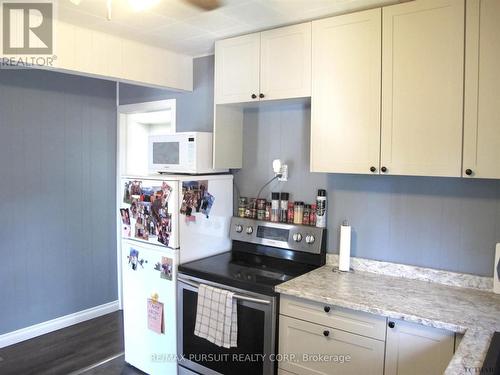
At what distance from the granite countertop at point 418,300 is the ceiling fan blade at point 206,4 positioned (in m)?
1.52

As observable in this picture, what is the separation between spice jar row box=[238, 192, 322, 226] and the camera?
2666 millimetres

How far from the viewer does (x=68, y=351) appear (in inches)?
124

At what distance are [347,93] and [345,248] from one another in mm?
912

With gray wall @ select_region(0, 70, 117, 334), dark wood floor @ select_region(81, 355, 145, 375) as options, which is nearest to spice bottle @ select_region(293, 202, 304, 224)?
dark wood floor @ select_region(81, 355, 145, 375)

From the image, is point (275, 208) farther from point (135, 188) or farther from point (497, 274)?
point (497, 274)

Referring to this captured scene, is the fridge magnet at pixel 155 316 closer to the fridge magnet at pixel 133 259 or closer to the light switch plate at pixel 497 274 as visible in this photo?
the fridge magnet at pixel 133 259

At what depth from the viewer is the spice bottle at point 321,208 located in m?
2.56

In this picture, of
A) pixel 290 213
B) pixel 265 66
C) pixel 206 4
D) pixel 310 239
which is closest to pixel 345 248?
pixel 310 239

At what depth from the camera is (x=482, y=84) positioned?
5.94 feet

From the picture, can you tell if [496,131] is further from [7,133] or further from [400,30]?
[7,133]

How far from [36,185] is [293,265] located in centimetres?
223

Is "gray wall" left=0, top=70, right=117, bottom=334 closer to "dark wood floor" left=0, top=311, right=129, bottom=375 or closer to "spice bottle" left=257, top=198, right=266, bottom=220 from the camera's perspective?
"dark wood floor" left=0, top=311, right=129, bottom=375

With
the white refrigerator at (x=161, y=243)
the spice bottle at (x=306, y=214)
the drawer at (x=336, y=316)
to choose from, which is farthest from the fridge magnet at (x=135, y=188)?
the drawer at (x=336, y=316)

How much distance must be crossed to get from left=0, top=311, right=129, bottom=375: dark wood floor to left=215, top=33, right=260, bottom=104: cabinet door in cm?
209
